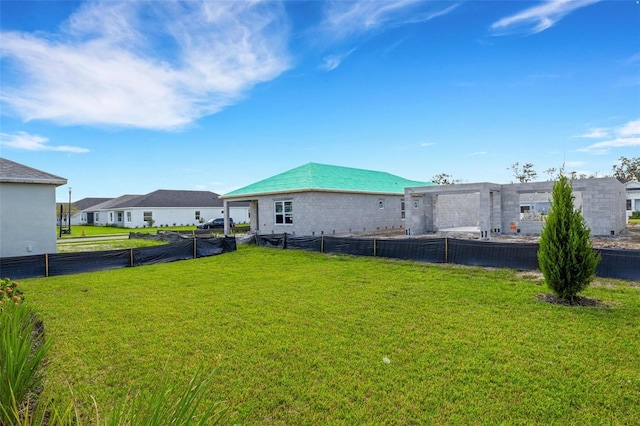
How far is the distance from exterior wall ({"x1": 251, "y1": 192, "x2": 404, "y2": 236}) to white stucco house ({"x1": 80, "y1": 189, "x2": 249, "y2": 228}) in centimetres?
1948

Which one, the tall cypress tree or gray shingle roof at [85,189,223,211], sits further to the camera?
gray shingle roof at [85,189,223,211]

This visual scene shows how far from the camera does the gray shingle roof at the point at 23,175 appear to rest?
13089mm

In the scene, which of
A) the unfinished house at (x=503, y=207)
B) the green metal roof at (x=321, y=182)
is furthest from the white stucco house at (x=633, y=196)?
the green metal roof at (x=321, y=182)

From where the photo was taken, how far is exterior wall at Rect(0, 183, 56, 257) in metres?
13.2

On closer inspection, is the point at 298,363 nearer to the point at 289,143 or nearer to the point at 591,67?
the point at 591,67

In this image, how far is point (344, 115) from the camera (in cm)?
2166

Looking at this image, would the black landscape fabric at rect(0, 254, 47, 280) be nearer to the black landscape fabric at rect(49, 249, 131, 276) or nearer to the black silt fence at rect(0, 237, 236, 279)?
the black silt fence at rect(0, 237, 236, 279)

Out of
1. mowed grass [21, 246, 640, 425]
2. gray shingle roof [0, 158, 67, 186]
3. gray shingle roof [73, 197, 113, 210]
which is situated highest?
gray shingle roof [73, 197, 113, 210]

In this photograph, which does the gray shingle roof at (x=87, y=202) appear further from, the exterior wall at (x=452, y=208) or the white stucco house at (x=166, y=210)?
the exterior wall at (x=452, y=208)

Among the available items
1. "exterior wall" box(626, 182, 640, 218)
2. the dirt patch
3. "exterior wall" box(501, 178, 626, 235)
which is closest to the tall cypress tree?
the dirt patch

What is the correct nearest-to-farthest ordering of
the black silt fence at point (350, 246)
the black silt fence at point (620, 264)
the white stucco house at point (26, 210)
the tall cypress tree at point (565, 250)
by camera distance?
the tall cypress tree at point (565, 250), the black silt fence at point (620, 264), the white stucco house at point (26, 210), the black silt fence at point (350, 246)

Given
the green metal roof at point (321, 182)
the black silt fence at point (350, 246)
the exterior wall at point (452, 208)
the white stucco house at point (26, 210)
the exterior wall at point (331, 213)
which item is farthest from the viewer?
the green metal roof at point (321, 182)

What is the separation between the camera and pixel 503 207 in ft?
67.3

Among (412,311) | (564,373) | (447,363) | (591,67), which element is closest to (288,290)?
(412,311)
